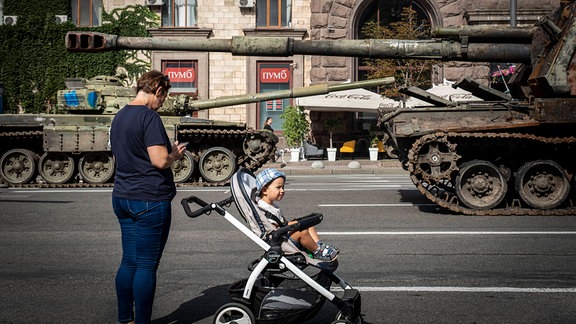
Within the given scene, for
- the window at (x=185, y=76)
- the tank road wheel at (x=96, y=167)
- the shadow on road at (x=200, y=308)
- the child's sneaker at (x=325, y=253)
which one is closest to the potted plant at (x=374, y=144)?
the window at (x=185, y=76)

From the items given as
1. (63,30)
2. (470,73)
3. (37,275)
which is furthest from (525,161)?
(63,30)

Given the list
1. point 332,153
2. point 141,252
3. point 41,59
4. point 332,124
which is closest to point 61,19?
point 41,59

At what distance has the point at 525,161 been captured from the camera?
12.4 metres

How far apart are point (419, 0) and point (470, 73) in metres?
3.56

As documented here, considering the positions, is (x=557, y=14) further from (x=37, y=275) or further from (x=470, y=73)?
(x=470, y=73)

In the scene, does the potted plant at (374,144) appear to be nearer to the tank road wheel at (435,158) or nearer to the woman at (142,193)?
the tank road wheel at (435,158)

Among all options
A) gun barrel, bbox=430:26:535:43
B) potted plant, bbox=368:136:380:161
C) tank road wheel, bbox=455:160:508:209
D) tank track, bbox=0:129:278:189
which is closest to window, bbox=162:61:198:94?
potted plant, bbox=368:136:380:161

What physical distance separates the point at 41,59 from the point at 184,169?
1669cm

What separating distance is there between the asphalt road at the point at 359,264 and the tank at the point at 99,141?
5017 millimetres

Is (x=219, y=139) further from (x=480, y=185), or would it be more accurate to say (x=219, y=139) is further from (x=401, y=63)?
(x=401, y=63)

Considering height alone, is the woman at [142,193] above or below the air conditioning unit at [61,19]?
below

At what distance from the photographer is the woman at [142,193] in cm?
527

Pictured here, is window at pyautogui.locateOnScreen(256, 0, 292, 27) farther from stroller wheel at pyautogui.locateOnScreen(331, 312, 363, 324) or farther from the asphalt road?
stroller wheel at pyautogui.locateOnScreen(331, 312, 363, 324)

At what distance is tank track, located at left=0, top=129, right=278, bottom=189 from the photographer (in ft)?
59.2
